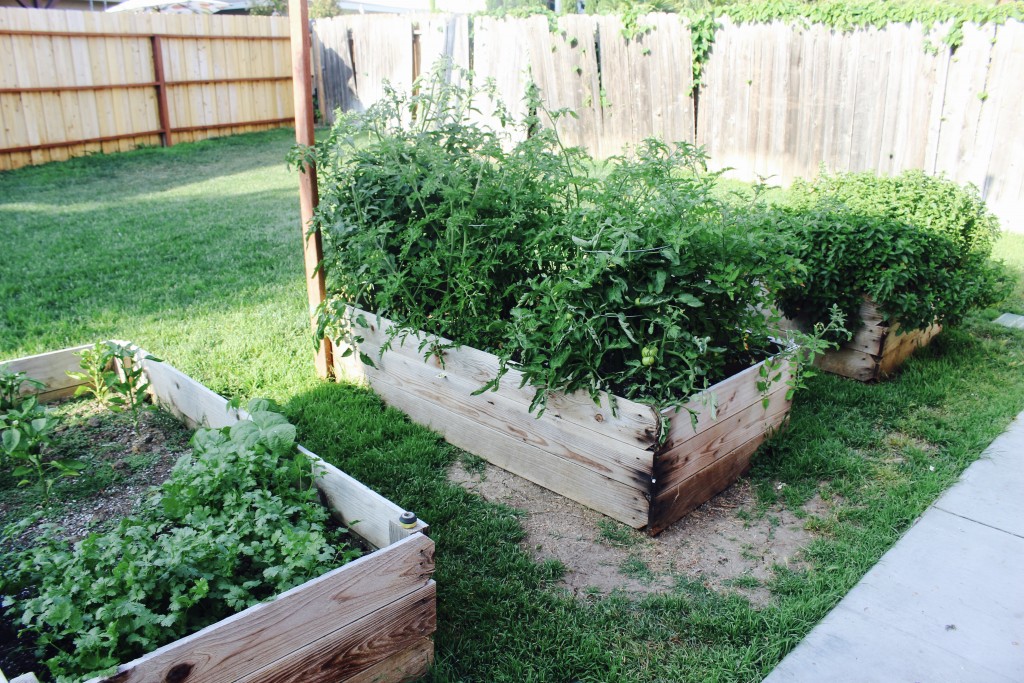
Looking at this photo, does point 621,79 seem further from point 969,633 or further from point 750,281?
point 969,633

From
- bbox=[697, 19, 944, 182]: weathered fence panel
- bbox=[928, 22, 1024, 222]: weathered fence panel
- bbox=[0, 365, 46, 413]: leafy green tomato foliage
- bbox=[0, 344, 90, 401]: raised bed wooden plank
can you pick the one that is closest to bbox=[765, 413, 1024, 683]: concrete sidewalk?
bbox=[0, 365, 46, 413]: leafy green tomato foliage

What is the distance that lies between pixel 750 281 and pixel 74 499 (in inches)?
119

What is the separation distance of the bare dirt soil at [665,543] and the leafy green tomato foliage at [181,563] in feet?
3.02

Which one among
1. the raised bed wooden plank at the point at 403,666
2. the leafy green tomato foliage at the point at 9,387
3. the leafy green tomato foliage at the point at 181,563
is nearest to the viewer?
the leafy green tomato foliage at the point at 181,563

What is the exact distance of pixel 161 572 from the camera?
2.17 metres

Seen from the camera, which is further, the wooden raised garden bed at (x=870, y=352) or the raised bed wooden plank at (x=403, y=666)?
the wooden raised garden bed at (x=870, y=352)

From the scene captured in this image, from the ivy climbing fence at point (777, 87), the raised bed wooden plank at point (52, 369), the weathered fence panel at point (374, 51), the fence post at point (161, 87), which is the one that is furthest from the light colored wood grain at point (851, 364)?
the fence post at point (161, 87)

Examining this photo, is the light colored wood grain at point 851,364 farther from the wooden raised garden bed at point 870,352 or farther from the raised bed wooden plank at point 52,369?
the raised bed wooden plank at point 52,369

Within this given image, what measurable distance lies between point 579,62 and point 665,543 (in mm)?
9286

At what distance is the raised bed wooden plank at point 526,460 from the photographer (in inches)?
126

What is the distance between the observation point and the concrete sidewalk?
2471mm

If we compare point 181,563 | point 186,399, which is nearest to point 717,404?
point 181,563

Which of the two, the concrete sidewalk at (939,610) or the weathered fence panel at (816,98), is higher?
the weathered fence panel at (816,98)

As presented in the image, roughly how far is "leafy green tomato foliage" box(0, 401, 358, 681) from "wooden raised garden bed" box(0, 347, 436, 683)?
108 mm
